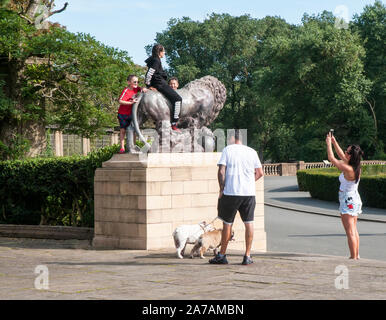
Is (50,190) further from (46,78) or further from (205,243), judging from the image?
(205,243)

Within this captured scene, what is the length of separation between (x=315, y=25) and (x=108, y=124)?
128ft

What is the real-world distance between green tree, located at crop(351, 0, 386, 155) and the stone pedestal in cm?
4610

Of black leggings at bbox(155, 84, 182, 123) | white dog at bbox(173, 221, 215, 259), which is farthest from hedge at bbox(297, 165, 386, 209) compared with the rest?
white dog at bbox(173, 221, 215, 259)

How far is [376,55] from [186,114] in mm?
49402

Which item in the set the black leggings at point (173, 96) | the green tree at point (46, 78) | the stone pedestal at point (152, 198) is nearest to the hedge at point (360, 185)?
the green tree at point (46, 78)

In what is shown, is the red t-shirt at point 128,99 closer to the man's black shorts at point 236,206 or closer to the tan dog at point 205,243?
the tan dog at point 205,243

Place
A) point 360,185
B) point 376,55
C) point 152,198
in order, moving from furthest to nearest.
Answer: point 376,55 < point 360,185 < point 152,198

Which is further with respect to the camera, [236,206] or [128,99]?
[128,99]

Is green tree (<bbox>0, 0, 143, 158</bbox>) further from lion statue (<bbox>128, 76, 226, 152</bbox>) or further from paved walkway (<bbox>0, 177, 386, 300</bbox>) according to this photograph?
paved walkway (<bbox>0, 177, 386, 300</bbox>)

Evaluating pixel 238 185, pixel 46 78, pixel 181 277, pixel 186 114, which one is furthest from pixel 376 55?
pixel 181 277

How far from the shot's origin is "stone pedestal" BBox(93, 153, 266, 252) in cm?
1170

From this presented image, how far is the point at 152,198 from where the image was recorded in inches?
459
